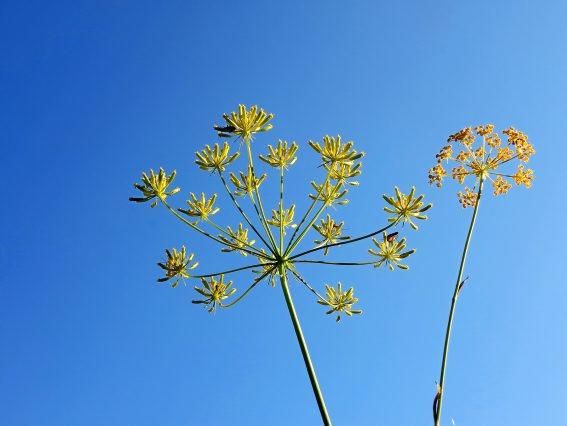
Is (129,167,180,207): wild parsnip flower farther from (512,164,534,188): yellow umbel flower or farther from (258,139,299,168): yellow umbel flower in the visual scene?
(512,164,534,188): yellow umbel flower

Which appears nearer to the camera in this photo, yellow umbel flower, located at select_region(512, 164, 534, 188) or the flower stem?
the flower stem

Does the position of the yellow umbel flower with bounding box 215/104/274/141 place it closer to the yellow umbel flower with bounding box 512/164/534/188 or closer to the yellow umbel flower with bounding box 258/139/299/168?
the yellow umbel flower with bounding box 258/139/299/168

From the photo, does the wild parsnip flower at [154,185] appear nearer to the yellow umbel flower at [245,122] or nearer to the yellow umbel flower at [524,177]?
the yellow umbel flower at [245,122]

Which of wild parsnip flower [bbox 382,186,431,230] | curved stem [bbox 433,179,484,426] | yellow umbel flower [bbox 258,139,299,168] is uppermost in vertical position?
yellow umbel flower [bbox 258,139,299,168]

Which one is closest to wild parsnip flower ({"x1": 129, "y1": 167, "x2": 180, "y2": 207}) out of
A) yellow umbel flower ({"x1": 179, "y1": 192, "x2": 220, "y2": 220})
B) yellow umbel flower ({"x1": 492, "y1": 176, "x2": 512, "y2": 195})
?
yellow umbel flower ({"x1": 179, "y1": 192, "x2": 220, "y2": 220})

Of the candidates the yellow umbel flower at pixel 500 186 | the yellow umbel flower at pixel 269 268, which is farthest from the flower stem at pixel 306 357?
the yellow umbel flower at pixel 500 186

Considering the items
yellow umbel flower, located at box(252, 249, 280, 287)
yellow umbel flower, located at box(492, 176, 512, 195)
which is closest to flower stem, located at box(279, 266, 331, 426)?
yellow umbel flower, located at box(252, 249, 280, 287)

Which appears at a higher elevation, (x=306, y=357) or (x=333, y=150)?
(x=333, y=150)

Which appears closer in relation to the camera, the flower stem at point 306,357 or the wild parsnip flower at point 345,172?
the flower stem at point 306,357

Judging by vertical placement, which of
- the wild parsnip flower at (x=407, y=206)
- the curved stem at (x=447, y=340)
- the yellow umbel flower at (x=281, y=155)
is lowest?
the curved stem at (x=447, y=340)

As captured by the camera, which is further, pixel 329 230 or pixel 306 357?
pixel 329 230

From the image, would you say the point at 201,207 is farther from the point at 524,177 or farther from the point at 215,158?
the point at 524,177

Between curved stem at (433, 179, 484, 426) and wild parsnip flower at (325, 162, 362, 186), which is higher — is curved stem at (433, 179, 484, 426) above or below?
below

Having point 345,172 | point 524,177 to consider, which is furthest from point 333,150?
point 524,177
